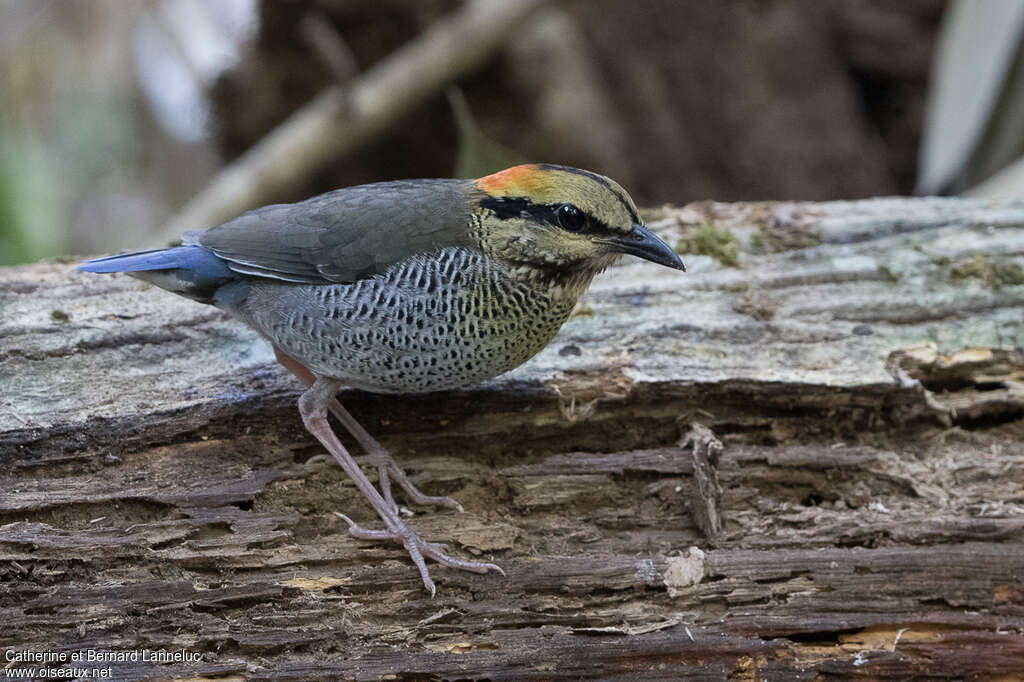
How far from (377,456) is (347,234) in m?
0.95

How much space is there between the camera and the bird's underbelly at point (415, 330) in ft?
11.7

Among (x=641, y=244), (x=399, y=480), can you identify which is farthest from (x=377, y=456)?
(x=641, y=244)

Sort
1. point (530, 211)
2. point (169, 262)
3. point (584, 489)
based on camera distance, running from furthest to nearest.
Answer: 1. point (584, 489)
2. point (169, 262)
3. point (530, 211)

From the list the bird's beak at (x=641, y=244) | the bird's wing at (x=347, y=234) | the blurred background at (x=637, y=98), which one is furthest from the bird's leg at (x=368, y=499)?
the blurred background at (x=637, y=98)

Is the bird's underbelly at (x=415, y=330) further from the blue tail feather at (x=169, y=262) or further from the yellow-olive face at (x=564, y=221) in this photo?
the blue tail feather at (x=169, y=262)

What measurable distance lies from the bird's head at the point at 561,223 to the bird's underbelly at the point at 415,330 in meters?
0.16

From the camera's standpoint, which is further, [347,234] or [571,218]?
[347,234]

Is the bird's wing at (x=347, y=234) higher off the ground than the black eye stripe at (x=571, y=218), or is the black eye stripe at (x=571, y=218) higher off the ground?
the black eye stripe at (x=571, y=218)

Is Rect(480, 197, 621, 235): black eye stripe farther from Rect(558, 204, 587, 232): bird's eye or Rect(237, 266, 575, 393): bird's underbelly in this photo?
Rect(237, 266, 575, 393): bird's underbelly

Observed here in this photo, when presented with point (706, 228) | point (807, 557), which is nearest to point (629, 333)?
point (706, 228)

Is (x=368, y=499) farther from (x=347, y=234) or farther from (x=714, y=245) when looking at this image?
(x=714, y=245)

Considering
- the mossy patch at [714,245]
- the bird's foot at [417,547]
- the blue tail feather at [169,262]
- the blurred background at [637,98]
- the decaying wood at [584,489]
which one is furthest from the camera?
the blurred background at [637,98]

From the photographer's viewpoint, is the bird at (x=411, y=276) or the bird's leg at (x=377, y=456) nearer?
the bird at (x=411, y=276)

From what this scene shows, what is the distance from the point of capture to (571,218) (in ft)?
11.8
